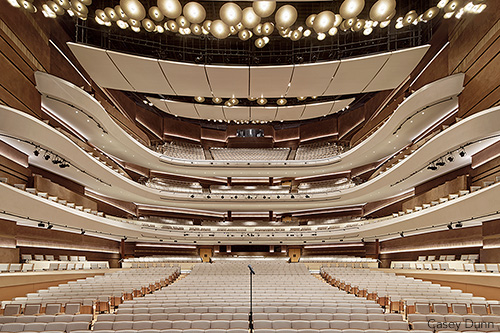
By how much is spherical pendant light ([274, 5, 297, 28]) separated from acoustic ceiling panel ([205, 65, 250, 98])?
9.17 metres

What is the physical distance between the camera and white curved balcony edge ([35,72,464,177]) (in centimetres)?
1338

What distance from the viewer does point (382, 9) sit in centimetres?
772

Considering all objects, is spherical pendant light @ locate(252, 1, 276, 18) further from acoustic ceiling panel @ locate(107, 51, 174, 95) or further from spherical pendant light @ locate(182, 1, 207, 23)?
acoustic ceiling panel @ locate(107, 51, 174, 95)

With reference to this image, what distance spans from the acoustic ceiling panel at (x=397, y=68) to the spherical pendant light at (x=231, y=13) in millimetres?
10073

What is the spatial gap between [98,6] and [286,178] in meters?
19.3

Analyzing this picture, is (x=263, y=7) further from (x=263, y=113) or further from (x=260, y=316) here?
(x=263, y=113)

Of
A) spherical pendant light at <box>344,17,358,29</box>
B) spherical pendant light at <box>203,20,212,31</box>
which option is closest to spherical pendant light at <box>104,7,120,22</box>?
spherical pendant light at <box>203,20,212,31</box>

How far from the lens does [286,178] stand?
28906 millimetres

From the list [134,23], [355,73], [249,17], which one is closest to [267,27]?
[249,17]

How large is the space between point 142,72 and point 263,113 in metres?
10.3

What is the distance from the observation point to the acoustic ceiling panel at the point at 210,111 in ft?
75.9

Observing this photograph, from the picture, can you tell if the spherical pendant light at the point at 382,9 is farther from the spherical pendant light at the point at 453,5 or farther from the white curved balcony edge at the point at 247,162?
the white curved balcony edge at the point at 247,162

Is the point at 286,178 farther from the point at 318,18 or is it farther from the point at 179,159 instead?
the point at 318,18

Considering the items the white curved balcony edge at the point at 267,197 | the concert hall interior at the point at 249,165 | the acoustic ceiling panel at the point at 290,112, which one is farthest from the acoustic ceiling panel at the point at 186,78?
the acoustic ceiling panel at the point at 290,112
